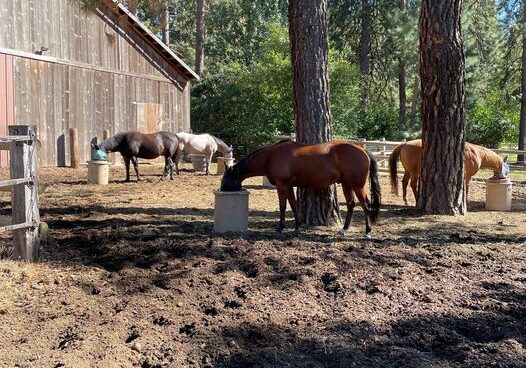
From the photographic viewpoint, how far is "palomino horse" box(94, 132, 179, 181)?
44.5 ft

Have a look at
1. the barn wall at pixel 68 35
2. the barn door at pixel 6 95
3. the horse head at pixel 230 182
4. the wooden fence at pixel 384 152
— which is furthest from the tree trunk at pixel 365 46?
the horse head at pixel 230 182

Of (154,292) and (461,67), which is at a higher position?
(461,67)

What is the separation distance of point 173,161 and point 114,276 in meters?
9.87

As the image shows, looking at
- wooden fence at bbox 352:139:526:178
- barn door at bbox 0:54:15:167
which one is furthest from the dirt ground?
wooden fence at bbox 352:139:526:178

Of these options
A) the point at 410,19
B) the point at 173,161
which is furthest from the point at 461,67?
the point at 410,19

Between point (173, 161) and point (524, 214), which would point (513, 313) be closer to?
point (524, 214)

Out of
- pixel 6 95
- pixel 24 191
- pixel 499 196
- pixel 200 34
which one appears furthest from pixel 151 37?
pixel 24 191

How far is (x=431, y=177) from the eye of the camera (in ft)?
30.2

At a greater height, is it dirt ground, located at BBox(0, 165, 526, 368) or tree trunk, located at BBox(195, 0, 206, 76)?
tree trunk, located at BBox(195, 0, 206, 76)

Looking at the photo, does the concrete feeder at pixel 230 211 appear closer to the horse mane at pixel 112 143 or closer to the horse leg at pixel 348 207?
the horse leg at pixel 348 207

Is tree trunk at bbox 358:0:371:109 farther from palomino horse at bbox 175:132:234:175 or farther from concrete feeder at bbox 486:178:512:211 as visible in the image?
concrete feeder at bbox 486:178:512:211

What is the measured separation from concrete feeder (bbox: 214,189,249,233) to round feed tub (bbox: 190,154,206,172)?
9.76m

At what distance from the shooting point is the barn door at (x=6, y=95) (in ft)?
47.6

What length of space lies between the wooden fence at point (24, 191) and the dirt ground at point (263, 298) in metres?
0.20
